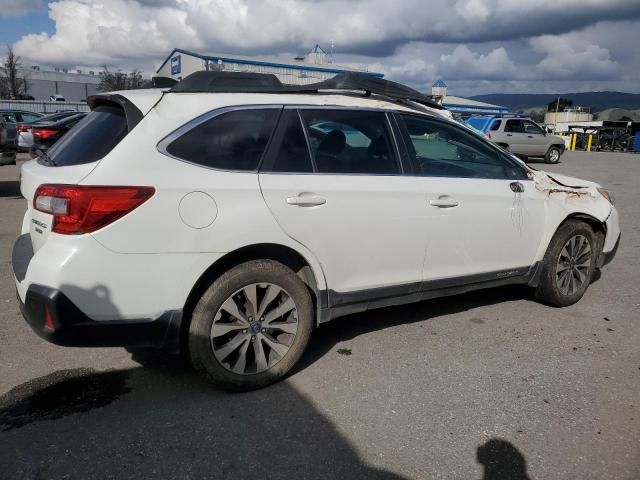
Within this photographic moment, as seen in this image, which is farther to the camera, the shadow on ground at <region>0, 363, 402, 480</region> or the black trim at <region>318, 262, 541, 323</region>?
the black trim at <region>318, 262, 541, 323</region>

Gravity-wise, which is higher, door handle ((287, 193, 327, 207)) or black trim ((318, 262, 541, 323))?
door handle ((287, 193, 327, 207))

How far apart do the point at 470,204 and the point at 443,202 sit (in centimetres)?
27

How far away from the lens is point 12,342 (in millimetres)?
3791

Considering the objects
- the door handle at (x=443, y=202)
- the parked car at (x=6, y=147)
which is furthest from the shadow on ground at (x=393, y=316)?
the parked car at (x=6, y=147)

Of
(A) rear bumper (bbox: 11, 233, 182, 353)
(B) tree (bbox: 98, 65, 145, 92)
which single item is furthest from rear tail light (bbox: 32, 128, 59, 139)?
(B) tree (bbox: 98, 65, 145, 92)

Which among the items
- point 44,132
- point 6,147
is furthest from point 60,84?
point 6,147

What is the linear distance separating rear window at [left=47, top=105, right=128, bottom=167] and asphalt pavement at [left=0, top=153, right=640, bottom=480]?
54.2 inches

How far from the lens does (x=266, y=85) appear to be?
330 centimetres

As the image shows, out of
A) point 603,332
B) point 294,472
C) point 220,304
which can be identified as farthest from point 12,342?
point 603,332

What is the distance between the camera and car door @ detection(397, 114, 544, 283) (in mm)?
3691

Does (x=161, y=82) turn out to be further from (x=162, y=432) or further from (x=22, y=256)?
(x=162, y=432)

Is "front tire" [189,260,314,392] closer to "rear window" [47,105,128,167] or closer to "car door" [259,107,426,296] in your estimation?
"car door" [259,107,426,296]

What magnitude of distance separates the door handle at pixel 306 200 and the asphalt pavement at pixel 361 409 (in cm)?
113

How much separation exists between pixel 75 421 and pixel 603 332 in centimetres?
383
